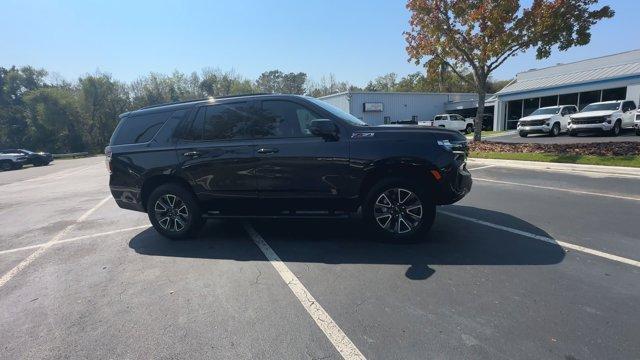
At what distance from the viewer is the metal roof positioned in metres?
26.3

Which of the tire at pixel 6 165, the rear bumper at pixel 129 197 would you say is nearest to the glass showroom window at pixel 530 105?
the rear bumper at pixel 129 197

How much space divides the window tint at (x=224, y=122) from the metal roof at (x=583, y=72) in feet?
94.3

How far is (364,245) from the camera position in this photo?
16.9 ft

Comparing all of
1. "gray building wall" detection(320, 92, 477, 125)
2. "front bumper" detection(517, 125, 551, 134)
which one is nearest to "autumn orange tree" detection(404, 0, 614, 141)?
"front bumper" detection(517, 125, 551, 134)

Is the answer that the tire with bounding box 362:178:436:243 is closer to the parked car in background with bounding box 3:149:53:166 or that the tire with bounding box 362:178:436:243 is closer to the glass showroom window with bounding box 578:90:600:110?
the glass showroom window with bounding box 578:90:600:110

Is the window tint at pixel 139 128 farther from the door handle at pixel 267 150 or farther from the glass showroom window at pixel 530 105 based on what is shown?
the glass showroom window at pixel 530 105

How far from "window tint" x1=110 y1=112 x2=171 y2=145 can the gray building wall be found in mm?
32445

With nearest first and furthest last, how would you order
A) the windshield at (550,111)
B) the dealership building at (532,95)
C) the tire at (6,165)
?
the windshield at (550,111) < the dealership building at (532,95) < the tire at (6,165)

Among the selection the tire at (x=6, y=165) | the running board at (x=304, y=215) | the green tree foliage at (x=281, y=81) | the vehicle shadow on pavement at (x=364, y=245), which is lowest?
the tire at (x=6, y=165)

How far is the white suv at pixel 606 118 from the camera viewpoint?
749 inches

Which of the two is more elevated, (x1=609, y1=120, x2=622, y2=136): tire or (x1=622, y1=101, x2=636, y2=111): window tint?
(x1=622, y1=101, x2=636, y2=111): window tint

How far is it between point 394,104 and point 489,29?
25.0m

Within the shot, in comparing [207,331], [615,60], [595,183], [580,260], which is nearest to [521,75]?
[615,60]

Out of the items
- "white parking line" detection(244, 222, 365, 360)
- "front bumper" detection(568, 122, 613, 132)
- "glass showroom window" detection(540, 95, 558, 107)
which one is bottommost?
"white parking line" detection(244, 222, 365, 360)
